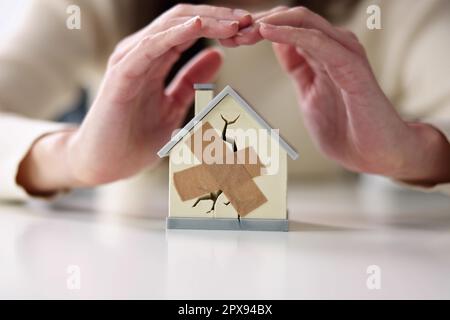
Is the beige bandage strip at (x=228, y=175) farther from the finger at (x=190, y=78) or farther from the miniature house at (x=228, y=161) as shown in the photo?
the finger at (x=190, y=78)

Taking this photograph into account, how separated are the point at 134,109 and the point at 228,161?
21 centimetres

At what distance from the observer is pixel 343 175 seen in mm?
1698

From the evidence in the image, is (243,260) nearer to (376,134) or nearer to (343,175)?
(376,134)

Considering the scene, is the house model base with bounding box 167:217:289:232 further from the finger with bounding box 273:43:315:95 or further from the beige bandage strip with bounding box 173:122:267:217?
the finger with bounding box 273:43:315:95

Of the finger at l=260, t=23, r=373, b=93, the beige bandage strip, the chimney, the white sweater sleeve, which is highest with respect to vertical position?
the white sweater sleeve

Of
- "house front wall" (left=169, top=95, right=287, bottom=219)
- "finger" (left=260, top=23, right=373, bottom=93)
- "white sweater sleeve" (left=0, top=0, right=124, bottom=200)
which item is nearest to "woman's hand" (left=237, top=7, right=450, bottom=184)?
"finger" (left=260, top=23, right=373, bottom=93)

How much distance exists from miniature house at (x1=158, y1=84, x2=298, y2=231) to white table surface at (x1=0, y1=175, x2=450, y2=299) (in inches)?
1.6

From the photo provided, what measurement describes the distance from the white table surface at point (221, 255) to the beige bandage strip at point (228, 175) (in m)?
0.05

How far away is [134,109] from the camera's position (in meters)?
0.91

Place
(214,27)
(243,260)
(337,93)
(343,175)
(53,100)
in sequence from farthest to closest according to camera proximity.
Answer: (343,175) → (53,100) → (337,93) → (214,27) → (243,260)

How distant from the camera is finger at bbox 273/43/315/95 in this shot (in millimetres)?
1022

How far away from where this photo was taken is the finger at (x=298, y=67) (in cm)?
102

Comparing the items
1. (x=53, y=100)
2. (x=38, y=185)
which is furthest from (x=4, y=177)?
(x=53, y=100)

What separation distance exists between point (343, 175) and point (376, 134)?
848 mm
